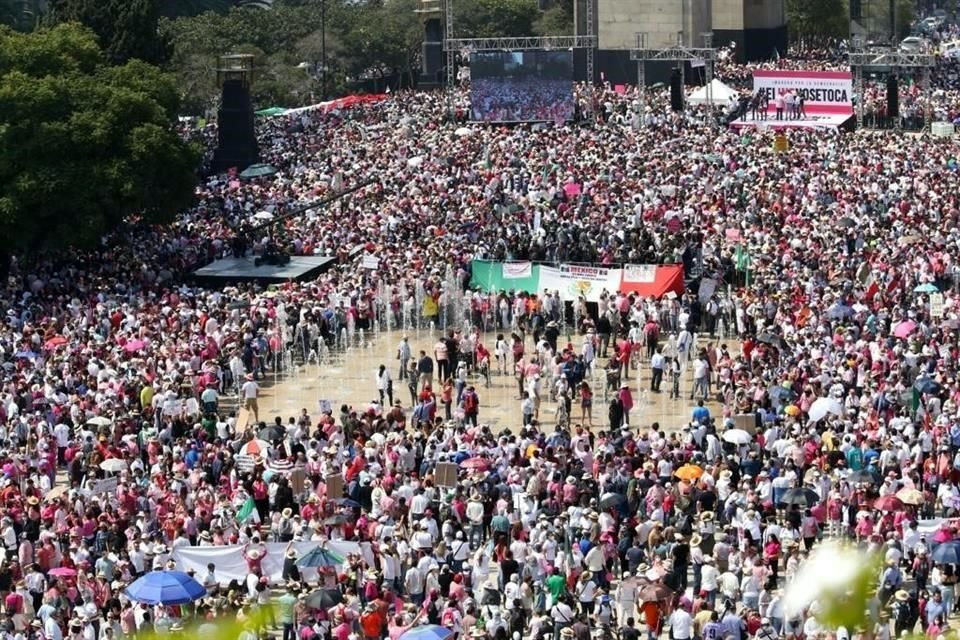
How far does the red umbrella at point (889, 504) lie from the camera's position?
71.8 ft

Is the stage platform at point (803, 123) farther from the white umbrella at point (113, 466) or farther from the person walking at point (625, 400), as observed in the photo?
the white umbrella at point (113, 466)

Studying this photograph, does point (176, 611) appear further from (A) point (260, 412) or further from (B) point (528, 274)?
(B) point (528, 274)

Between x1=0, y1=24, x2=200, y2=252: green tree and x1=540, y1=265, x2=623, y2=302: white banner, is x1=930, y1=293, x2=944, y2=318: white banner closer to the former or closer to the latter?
x1=540, y1=265, x2=623, y2=302: white banner

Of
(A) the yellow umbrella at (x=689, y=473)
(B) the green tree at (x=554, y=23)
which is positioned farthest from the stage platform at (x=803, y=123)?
(A) the yellow umbrella at (x=689, y=473)

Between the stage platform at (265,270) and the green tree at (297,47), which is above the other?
the green tree at (297,47)

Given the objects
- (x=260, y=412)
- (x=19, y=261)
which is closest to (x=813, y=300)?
(x=260, y=412)

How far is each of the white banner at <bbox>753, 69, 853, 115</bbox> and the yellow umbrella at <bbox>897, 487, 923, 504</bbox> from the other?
36.4 meters

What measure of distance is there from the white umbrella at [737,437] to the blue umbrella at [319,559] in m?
6.64

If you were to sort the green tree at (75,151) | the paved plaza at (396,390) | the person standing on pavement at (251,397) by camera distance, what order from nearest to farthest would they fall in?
the paved plaza at (396,390) → the person standing on pavement at (251,397) → the green tree at (75,151)

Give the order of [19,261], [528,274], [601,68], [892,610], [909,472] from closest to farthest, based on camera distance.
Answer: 1. [892,610]
2. [909,472]
3. [528,274]
4. [19,261]
5. [601,68]

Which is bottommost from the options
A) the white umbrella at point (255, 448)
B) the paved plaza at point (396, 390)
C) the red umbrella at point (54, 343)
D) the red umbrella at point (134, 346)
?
the paved plaza at point (396, 390)

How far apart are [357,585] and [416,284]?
1760cm

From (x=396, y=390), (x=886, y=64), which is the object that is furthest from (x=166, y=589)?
(x=886, y=64)

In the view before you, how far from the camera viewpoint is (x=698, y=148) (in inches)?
2067
